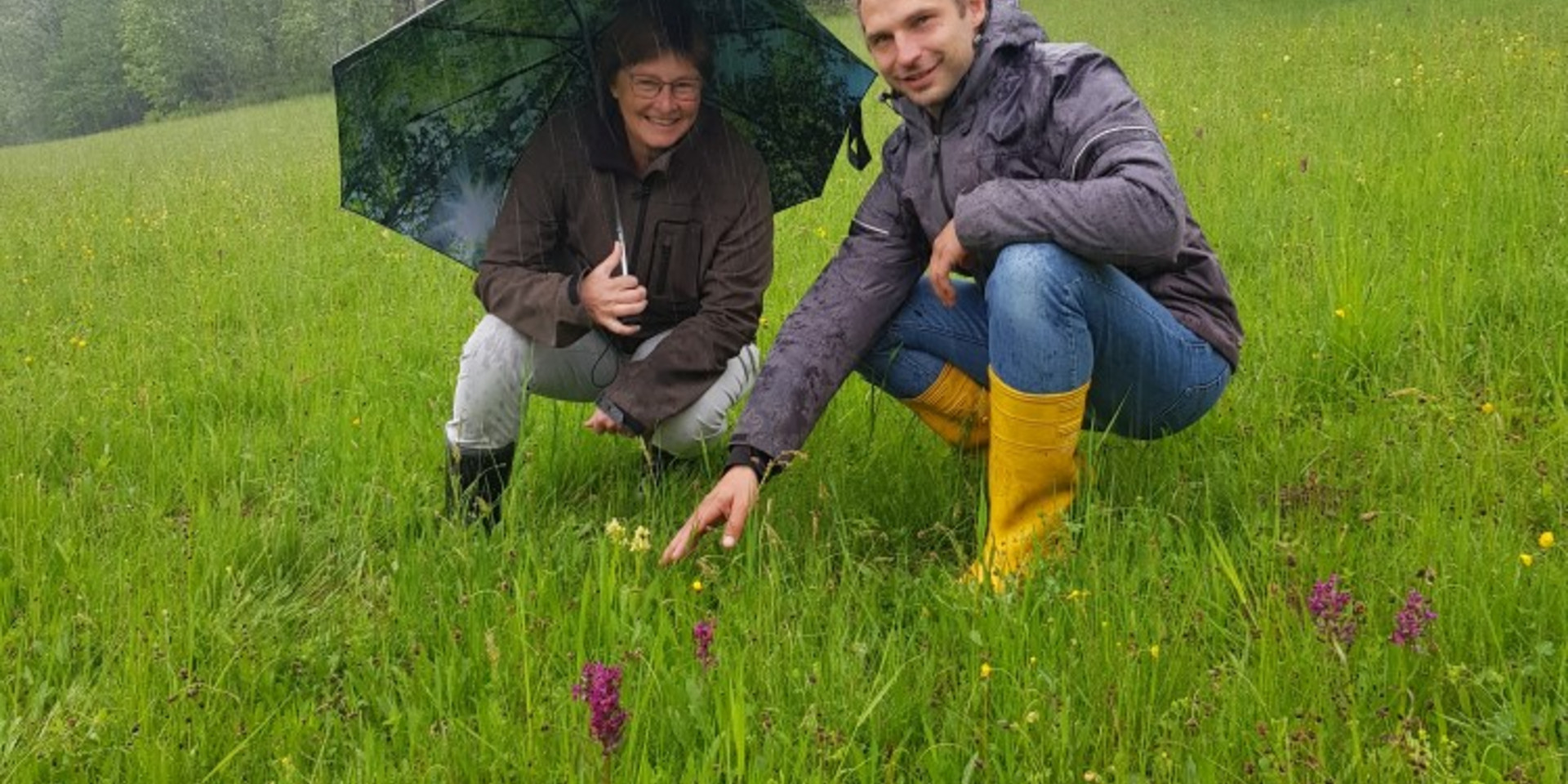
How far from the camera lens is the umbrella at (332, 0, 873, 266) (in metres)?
3.21

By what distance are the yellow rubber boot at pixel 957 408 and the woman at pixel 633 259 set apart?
506mm

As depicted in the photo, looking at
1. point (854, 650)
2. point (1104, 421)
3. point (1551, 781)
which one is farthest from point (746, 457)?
point (1551, 781)

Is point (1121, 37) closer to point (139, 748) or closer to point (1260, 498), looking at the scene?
point (1260, 498)

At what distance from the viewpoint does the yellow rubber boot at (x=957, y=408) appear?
3.31m

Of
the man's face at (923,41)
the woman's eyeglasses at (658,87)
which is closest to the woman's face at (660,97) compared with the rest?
the woman's eyeglasses at (658,87)

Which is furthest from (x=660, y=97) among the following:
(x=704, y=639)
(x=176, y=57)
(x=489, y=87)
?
(x=176, y=57)

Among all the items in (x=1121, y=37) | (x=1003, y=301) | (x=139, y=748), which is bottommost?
(x=139, y=748)

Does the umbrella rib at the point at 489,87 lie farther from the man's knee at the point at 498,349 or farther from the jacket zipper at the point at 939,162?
the jacket zipper at the point at 939,162

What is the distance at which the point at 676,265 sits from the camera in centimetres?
337

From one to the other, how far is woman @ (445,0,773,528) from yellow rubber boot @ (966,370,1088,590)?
0.80 metres

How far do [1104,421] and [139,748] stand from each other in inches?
87.5

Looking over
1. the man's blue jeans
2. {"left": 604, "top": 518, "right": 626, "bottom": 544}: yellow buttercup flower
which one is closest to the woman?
the man's blue jeans

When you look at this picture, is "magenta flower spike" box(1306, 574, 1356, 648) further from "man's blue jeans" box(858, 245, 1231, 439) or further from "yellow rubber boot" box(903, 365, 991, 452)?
"yellow rubber boot" box(903, 365, 991, 452)

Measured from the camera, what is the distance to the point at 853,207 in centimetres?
711
